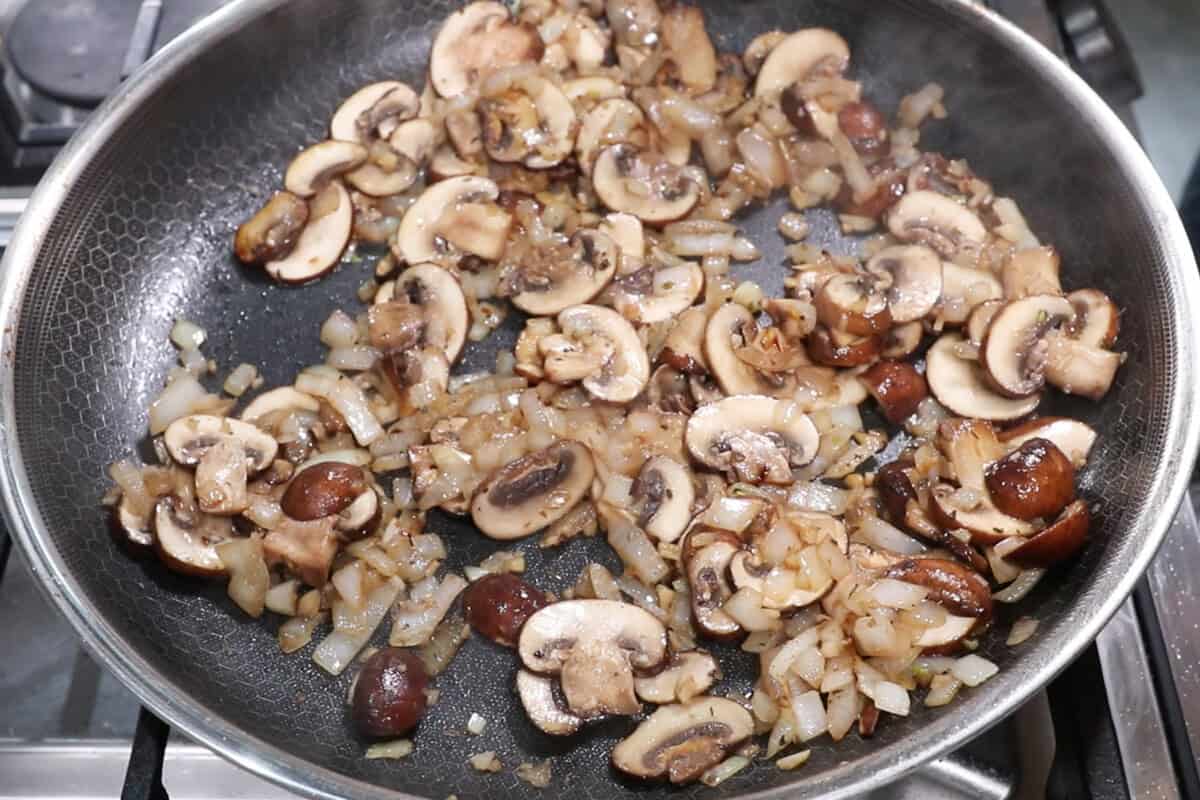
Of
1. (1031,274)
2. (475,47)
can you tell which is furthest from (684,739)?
(475,47)

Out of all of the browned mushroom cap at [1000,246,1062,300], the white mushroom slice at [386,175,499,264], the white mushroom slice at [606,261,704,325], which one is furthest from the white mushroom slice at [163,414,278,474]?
the browned mushroom cap at [1000,246,1062,300]

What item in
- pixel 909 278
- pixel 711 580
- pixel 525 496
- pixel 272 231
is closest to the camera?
pixel 711 580

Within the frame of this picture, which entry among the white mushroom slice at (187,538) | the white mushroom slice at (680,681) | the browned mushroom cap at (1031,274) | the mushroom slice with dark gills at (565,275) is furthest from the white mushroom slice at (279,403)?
the browned mushroom cap at (1031,274)

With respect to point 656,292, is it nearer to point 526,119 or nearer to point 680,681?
point 526,119

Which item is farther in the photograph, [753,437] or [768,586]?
[753,437]

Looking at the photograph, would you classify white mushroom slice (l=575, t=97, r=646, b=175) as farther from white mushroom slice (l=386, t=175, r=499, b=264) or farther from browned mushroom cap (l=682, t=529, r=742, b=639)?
browned mushroom cap (l=682, t=529, r=742, b=639)

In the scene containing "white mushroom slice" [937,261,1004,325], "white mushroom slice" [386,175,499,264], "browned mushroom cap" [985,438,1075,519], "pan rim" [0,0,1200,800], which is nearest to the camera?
"pan rim" [0,0,1200,800]
